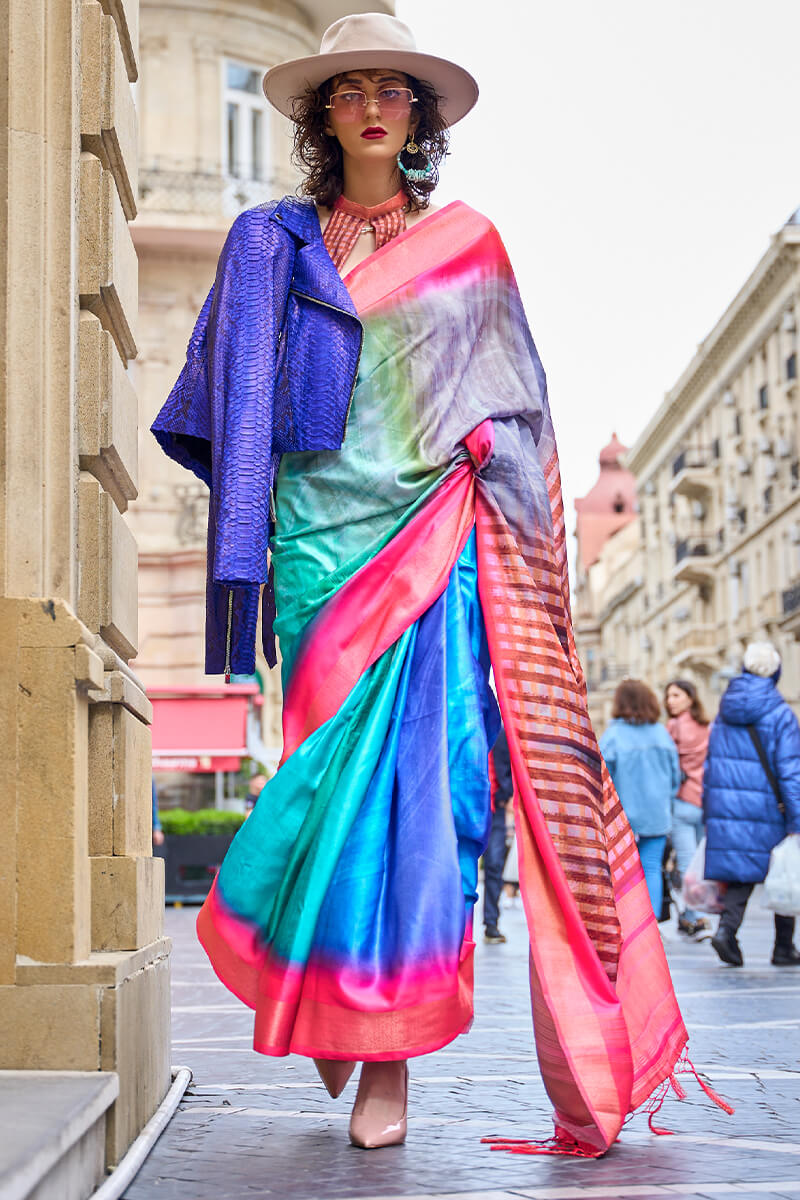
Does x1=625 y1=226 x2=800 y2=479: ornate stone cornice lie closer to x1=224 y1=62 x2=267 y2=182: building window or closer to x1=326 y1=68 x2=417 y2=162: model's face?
x1=224 y1=62 x2=267 y2=182: building window

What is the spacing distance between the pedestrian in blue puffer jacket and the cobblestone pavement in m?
4.39

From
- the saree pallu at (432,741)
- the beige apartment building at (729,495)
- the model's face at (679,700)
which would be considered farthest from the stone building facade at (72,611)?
the beige apartment building at (729,495)

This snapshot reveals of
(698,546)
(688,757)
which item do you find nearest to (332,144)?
(688,757)

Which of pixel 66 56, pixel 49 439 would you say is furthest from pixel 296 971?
pixel 66 56

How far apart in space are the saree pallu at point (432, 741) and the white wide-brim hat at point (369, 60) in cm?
34

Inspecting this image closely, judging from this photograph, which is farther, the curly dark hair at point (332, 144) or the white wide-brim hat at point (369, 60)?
the curly dark hair at point (332, 144)

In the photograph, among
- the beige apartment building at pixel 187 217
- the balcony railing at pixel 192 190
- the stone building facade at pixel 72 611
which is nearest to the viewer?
the stone building facade at pixel 72 611

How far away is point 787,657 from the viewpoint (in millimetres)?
53062

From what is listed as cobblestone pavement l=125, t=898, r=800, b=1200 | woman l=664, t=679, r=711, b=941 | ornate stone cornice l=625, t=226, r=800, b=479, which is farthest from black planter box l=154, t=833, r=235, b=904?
ornate stone cornice l=625, t=226, r=800, b=479

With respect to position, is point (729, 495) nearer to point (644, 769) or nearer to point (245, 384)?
point (644, 769)

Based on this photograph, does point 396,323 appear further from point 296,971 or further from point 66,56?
point 296,971

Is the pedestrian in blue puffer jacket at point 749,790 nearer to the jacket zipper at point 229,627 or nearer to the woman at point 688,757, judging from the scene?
the woman at point 688,757

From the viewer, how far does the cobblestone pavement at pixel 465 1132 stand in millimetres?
3604

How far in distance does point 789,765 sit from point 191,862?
472 inches
